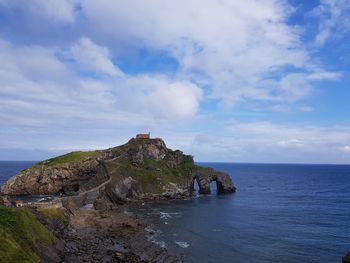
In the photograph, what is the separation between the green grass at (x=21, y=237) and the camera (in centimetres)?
4516

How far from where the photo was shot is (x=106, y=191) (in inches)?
4473

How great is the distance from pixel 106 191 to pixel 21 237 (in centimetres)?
6021

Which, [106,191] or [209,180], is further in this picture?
[209,180]

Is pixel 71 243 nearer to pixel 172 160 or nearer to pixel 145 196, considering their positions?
pixel 145 196

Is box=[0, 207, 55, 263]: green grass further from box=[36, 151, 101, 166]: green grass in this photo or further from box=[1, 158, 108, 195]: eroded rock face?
box=[36, 151, 101, 166]: green grass

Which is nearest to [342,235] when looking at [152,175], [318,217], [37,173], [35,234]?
[318,217]

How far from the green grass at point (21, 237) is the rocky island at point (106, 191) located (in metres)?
1.68

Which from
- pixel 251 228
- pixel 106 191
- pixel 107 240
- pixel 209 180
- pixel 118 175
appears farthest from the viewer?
pixel 209 180

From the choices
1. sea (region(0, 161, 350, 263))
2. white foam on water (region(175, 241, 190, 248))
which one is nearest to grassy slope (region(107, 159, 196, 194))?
sea (region(0, 161, 350, 263))

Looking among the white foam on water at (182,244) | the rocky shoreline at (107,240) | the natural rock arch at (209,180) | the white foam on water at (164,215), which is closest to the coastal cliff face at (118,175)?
the natural rock arch at (209,180)

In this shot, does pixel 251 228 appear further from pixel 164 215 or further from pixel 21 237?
pixel 21 237

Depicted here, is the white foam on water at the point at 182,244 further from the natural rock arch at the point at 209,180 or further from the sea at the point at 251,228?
the natural rock arch at the point at 209,180

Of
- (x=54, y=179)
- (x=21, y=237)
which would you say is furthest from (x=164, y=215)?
(x=21, y=237)

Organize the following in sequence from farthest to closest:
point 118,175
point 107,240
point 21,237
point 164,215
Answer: point 118,175
point 164,215
point 107,240
point 21,237
